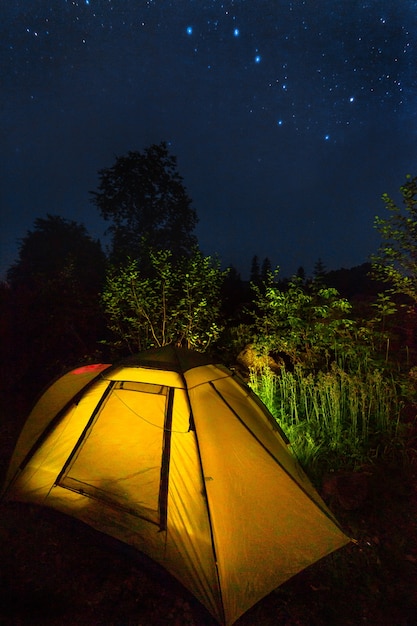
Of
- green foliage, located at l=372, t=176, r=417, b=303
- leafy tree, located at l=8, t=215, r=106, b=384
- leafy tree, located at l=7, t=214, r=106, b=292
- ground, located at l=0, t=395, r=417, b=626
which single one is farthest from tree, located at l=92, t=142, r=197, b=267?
ground, located at l=0, t=395, r=417, b=626

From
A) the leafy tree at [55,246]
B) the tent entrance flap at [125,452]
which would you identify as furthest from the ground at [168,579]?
the leafy tree at [55,246]

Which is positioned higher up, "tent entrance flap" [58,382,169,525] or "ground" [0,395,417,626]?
"tent entrance flap" [58,382,169,525]

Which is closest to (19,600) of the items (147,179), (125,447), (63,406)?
(125,447)

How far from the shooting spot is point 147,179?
700 inches

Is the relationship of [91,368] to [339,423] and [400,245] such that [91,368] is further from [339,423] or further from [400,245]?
[400,245]

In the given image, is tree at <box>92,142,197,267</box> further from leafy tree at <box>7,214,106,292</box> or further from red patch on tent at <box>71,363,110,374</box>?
red patch on tent at <box>71,363,110,374</box>

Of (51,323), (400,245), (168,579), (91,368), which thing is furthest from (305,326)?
(51,323)

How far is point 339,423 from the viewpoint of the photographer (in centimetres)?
418

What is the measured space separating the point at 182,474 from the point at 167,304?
4693mm

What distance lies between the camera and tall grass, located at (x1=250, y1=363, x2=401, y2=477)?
3838 millimetres

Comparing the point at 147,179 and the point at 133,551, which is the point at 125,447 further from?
the point at 147,179

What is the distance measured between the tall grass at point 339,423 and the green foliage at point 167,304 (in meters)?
2.57

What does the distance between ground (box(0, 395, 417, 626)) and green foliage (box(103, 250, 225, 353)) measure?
3.96m

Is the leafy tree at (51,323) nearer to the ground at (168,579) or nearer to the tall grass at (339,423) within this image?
the ground at (168,579)
